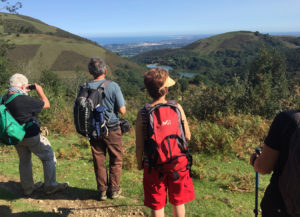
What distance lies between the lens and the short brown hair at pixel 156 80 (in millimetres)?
2209

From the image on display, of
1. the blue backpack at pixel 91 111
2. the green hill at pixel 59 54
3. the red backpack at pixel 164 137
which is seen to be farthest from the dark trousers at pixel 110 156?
the green hill at pixel 59 54

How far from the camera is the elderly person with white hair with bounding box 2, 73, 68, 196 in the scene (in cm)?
296

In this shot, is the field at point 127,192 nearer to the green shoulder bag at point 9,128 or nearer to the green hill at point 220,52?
the green shoulder bag at point 9,128

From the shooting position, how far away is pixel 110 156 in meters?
3.32

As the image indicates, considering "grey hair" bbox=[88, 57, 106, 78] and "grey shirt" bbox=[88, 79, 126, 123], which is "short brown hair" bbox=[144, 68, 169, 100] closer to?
"grey shirt" bbox=[88, 79, 126, 123]

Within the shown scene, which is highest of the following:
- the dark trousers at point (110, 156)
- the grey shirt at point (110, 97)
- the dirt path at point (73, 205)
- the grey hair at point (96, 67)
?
the grey hair at point (96, 67)

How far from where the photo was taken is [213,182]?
13.2 ft

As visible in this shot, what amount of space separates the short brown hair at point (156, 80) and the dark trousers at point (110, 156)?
1159mm

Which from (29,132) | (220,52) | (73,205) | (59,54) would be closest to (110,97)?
(29,132)

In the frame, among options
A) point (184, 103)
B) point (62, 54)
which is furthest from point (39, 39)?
point (184, 103)

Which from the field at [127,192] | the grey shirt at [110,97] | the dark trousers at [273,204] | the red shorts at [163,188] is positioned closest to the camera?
the dark trousers at [273,204]

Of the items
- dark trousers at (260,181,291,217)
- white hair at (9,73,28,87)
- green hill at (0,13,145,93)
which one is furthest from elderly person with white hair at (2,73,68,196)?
green hill at (0,13,145,93)

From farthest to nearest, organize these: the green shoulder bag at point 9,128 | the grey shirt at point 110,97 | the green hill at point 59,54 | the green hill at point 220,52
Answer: the green hill at point 220,52 < the green hill at point 59,54 < the grey shirt at point 110,97 < the green shoulder bag at point 9,128

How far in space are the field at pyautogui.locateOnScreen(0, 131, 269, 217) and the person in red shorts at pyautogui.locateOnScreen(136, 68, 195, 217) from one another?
0.91 meters
